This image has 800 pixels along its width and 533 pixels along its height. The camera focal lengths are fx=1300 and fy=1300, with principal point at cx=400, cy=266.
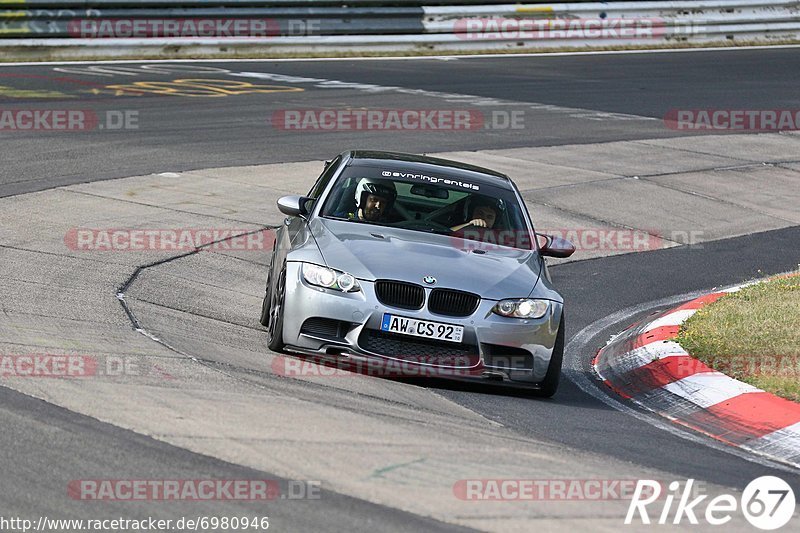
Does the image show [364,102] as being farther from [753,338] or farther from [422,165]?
[753,338]

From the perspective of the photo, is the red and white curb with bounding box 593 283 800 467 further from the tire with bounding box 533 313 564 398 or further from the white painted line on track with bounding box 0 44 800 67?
the white painted line on track with bounding box 0 44 800 67

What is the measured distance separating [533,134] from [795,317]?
1079 cm

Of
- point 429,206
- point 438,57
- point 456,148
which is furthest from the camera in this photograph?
point 438,57

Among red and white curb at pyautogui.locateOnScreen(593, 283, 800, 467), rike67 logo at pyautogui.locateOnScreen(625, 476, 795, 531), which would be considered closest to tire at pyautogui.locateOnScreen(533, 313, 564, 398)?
red and white curb at pyautogui.locateOnScreen(593, 283, 800, 467)

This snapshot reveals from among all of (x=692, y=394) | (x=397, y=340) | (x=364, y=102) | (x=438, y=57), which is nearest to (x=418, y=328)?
(x=397, y=340)

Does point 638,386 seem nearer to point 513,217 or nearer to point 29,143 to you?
point 513,217

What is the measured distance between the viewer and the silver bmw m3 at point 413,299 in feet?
27.1

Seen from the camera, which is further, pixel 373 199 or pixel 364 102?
pixel 364 102

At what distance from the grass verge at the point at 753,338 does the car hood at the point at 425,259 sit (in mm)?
1520

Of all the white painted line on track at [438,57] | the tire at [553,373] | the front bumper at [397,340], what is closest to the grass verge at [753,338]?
the tire at [553,373]

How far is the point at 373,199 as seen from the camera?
9.62m

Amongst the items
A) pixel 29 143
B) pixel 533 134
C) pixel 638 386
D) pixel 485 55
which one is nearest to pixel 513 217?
pixel 638 386

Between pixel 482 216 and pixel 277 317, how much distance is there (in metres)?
1.89

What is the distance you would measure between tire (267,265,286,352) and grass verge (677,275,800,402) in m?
3.13
